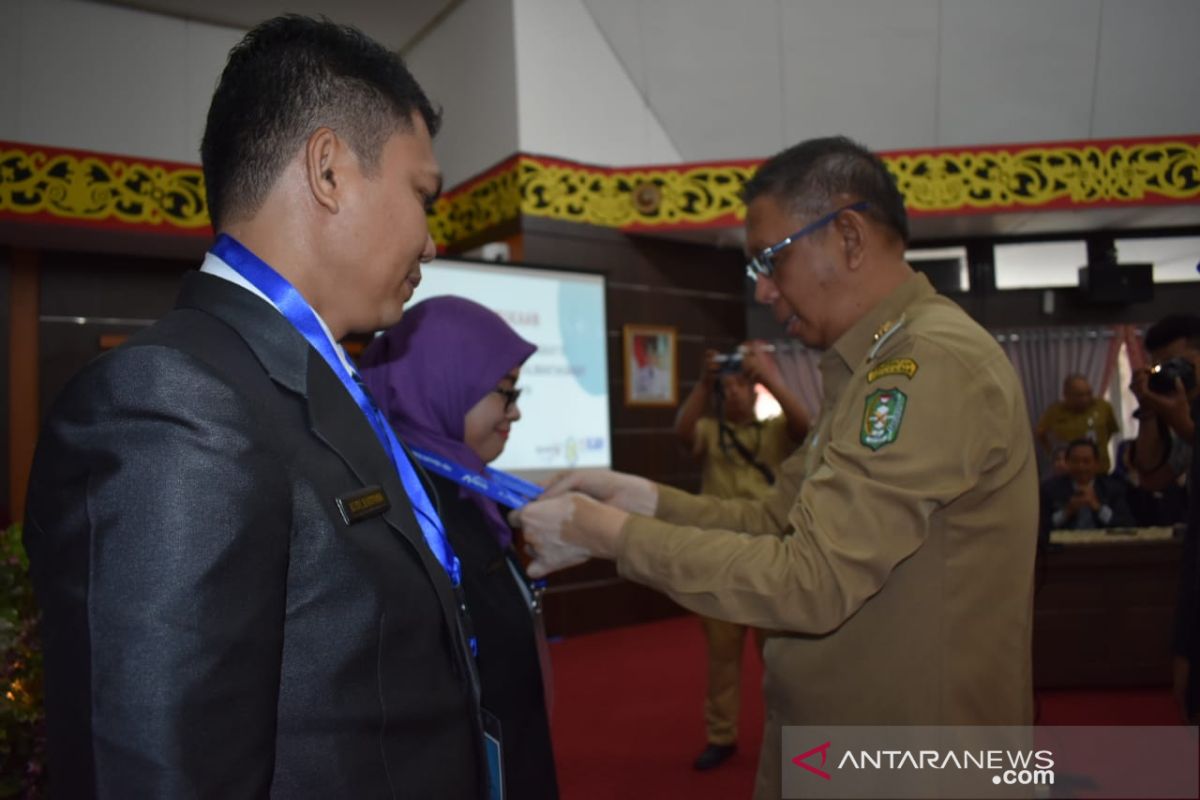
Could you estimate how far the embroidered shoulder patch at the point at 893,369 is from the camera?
1178mm

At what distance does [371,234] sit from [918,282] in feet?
3.04

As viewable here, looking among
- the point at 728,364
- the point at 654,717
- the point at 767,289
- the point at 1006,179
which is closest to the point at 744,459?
the point at 728,364

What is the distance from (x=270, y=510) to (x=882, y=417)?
81cm

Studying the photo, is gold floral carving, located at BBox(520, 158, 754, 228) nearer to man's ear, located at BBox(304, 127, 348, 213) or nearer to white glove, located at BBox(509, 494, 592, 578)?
white glove, located at BBox(509, 494, 592, 578)

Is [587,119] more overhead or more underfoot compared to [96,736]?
more overhead

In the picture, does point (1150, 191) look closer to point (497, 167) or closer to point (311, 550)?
point (497, 167)

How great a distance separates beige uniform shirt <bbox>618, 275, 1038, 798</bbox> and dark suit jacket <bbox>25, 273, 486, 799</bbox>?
53cm

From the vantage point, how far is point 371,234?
911 mm

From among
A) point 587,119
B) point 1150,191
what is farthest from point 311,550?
point 587,119

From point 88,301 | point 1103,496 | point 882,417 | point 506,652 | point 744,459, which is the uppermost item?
point 88,301

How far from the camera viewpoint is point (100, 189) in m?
4.93

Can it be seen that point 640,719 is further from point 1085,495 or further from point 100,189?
point 100,189

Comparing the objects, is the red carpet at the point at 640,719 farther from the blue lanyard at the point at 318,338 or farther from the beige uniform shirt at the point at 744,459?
the blue lanyard at the point at 318,338

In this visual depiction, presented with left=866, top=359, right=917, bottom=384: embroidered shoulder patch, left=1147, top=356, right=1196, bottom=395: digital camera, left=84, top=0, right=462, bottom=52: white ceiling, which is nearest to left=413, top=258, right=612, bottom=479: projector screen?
left=84, top=0, right=462, bottom=52: white ceiling
